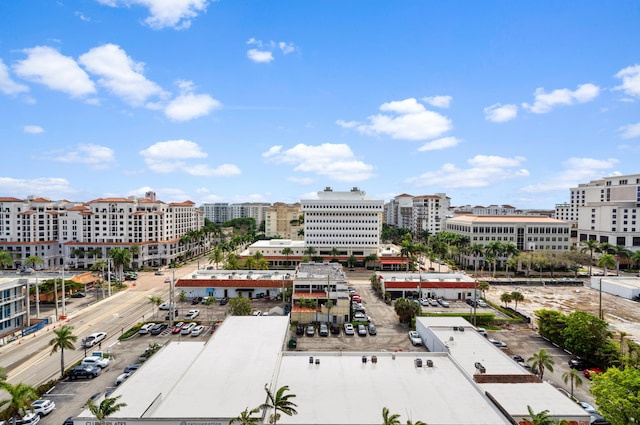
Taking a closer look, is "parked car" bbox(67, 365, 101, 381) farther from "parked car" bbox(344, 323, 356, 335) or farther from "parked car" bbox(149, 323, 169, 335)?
"parked car" bbox(344, 323, 356, 335)

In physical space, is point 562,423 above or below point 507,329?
above

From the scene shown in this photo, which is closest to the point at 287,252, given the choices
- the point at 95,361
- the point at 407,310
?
the point at 407,310

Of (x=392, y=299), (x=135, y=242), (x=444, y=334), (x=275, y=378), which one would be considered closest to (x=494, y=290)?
(x=392, y=299)

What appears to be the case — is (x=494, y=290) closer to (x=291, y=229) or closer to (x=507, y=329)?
(x=507, y=329)

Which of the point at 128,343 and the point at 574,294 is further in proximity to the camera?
the point at 574,294

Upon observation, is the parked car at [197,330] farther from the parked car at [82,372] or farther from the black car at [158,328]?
the parked car at [82,372]

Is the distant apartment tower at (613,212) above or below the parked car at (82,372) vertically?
above

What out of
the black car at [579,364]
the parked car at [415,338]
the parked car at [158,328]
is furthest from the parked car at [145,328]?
A: the black car at [579,364]
